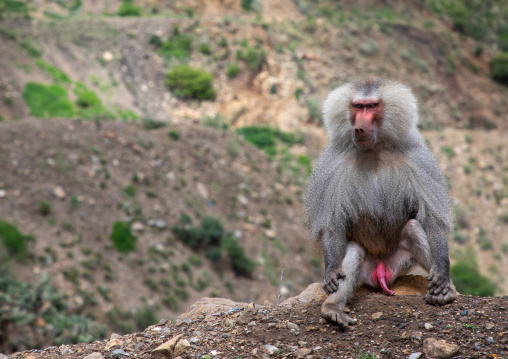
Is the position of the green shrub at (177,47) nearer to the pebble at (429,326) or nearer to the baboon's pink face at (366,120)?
the baboon's pink face at (366,120)

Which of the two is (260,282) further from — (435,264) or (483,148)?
(483,148)

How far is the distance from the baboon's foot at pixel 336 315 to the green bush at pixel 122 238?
64.5 ft

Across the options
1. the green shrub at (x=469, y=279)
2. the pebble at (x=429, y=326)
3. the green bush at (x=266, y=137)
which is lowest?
the green shrub at (x=469, y=279)

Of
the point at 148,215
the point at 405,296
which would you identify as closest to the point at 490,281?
the point at 148,215

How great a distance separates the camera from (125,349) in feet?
18.4

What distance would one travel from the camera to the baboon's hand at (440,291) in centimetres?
569

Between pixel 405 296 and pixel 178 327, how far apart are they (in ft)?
8.63

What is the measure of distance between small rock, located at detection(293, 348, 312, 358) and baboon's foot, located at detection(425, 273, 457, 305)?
156 cm

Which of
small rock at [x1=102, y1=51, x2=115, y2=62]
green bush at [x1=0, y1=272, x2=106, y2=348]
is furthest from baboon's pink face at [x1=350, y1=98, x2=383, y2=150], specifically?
small rock at [x1=102, y1=51, x2=115, y2=62]

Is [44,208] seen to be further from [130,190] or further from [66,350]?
[66,350]

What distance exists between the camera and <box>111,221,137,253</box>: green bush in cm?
2419

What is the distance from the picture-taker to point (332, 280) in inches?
235

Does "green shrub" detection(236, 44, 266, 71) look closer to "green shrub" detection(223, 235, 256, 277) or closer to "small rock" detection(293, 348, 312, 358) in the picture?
"green shrub" detection(223, 235, 256, 277)

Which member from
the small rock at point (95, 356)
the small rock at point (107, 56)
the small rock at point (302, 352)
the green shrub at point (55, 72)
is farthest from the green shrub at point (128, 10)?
the small rock at point (302, 352)
